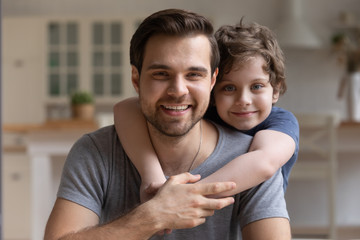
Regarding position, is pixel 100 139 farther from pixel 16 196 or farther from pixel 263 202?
pixel 16 196

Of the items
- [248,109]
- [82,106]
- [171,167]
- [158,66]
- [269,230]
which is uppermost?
[158,66]

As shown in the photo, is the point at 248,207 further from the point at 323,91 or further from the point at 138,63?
the point at 323,91

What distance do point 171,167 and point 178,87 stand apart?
0.83 feet

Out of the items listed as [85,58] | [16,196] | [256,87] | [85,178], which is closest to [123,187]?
[85,178]

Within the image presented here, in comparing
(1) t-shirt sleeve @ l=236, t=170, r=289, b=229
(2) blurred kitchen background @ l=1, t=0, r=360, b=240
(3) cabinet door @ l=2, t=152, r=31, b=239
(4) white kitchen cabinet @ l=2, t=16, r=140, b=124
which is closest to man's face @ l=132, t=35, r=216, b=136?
(1) t-shirt sleeve @ l=236, t=170, r=289, b=229

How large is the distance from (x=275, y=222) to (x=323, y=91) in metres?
4.89

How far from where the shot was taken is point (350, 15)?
589 cm

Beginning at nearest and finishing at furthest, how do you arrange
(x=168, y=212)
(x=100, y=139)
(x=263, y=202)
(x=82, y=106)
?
(x=168, y=212) < (x=263, y=202) < (x=100, y=139) < (x=82, y=106)

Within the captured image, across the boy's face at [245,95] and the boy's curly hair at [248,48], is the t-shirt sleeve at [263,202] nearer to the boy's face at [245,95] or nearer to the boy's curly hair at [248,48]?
the boy's face at [245,95]

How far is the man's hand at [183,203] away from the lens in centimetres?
122

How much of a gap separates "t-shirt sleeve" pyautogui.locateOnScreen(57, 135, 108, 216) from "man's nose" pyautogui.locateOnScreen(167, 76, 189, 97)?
27cm

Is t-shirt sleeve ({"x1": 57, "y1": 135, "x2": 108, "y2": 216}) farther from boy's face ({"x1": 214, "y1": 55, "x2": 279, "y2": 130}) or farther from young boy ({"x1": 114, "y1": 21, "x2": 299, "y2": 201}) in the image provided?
boy's face ({"x1": 214, "y1": 55, "x2": 279, "y2": 130})

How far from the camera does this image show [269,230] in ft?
4.28

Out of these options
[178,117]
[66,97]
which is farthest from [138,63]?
[66,97]
